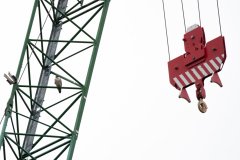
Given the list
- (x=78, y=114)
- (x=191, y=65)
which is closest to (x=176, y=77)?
(x=191, y=65)

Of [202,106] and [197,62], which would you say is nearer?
[202,106]

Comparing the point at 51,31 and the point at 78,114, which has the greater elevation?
the point at 51,31

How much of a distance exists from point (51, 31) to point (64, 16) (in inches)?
37.0

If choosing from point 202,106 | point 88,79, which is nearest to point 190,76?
point 202,106

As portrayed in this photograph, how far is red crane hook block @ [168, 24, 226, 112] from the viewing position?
36719mm

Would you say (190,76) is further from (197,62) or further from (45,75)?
(45,75)

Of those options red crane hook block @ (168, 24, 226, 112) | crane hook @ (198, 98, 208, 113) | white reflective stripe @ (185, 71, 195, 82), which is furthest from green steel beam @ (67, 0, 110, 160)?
crane hook @ (198, 98, 208, 113)

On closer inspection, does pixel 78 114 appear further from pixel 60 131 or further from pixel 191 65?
pixel 191 65

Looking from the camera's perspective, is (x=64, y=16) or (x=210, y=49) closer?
(x=210, y=49)

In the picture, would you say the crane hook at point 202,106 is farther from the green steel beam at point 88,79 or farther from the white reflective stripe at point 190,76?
the green steel beam at point 88,79

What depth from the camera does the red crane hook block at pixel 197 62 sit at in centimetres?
3672

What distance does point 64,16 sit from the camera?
40.8 m

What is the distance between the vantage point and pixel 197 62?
122 ft

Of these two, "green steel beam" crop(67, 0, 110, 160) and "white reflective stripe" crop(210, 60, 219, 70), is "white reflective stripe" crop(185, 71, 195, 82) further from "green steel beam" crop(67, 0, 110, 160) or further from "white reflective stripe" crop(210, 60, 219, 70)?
"green steel beam" crop(67, 0, 110, 160)
